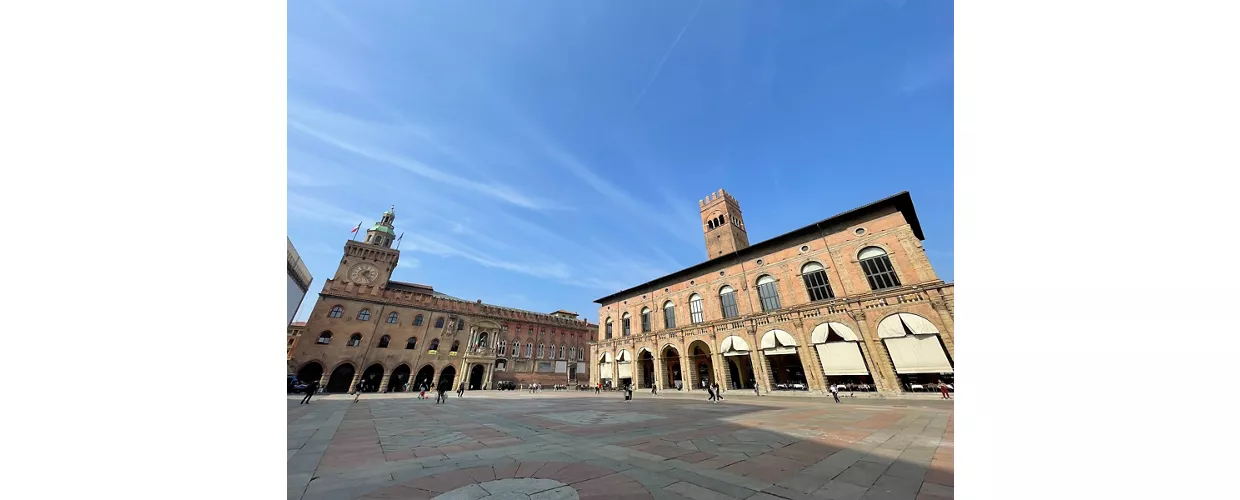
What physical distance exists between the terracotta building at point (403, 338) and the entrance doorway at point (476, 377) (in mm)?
97

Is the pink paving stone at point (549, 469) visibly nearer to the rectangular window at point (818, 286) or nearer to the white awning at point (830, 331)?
the white awning at point (830, 331)

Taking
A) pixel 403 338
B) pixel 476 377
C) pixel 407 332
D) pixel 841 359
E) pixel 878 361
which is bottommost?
pixel 878 361

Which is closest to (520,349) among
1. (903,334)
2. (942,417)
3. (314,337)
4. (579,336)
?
(579,336)

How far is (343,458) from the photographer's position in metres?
4.35

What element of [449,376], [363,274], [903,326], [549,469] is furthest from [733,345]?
[363,274]

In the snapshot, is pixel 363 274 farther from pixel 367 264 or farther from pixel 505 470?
pixel 505 470

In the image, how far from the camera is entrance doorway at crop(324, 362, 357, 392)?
30031 millimetres

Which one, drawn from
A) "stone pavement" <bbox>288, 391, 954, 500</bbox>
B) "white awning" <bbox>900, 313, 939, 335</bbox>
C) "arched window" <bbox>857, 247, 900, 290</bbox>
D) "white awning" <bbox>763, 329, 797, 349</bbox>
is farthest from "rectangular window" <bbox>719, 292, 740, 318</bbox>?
"stone pavement" <bbox>288, 391, 954, 500</bbox>

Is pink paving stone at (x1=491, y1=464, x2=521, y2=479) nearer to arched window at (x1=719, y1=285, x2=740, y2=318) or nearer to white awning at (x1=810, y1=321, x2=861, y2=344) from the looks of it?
white awning at (x1=810, y1=321, x2=861, y2=344)

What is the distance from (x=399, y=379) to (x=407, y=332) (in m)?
4.44

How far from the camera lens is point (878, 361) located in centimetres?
1664

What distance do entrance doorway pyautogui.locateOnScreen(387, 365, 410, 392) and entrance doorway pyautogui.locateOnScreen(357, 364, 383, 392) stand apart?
1024 millimetres

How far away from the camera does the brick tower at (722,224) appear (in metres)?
33.3
